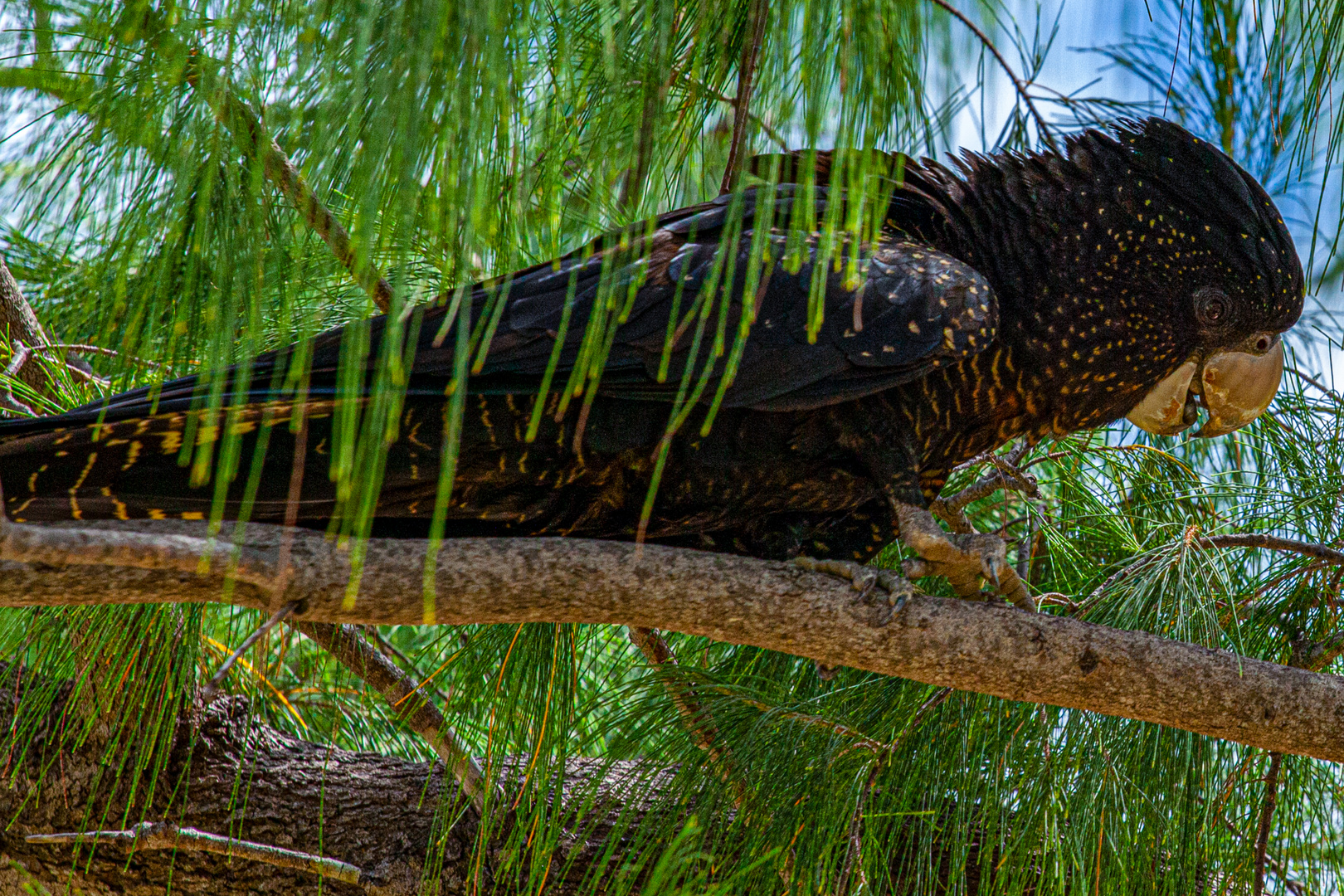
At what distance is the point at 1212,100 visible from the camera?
83.9 inches

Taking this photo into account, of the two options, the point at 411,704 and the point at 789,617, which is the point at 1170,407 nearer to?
the point at 789,617

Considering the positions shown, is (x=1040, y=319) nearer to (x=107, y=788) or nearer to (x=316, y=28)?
(x=316, y=28)

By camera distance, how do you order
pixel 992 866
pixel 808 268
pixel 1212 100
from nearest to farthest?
pixel 808 268
pixel 992 866
pixel 1212 100

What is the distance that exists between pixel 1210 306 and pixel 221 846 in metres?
1.74

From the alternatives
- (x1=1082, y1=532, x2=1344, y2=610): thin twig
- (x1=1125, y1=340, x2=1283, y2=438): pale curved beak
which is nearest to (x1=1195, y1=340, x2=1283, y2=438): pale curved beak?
(x1=1125, y1=340, x2=1283, y2=438): pale curved beak

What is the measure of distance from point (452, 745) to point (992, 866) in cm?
90

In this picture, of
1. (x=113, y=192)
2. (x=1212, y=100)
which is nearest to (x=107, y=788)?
Result: (x=113, y=192)

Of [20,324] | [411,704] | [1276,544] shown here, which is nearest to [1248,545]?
[1276,544]

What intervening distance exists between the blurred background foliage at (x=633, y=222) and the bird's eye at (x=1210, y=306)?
0.90ft

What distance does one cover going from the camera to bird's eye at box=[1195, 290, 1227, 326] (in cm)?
182

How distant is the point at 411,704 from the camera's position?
6.21 ft

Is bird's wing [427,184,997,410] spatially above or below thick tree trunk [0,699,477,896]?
above

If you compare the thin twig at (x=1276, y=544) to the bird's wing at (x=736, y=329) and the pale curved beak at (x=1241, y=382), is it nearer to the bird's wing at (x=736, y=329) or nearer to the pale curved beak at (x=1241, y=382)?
the pale curved beak at (x=1241, y=382)

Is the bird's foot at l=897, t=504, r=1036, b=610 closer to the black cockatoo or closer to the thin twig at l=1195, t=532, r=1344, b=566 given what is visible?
the black cockatoo
